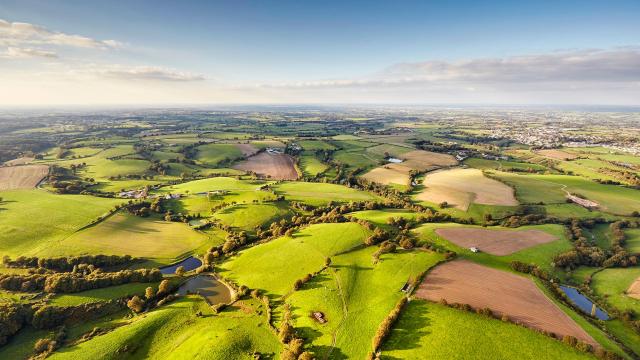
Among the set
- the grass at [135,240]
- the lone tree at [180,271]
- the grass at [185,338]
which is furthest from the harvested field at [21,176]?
the grass at [185,338]

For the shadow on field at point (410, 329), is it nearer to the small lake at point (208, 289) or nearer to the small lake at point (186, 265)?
the small lake at point (208, 289)

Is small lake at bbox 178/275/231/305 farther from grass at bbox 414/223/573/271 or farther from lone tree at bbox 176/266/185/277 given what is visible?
grass at bbox 414/223/573/271

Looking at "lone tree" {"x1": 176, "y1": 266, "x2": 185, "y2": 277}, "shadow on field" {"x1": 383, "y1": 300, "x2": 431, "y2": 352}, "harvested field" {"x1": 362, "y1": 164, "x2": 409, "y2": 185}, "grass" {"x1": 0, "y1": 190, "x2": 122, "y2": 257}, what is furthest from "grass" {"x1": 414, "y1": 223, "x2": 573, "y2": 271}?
"grass" {"x1": 0, "y1": 190, "x2": 122, "y2": 257}

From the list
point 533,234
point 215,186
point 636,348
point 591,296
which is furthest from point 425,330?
point 215,186

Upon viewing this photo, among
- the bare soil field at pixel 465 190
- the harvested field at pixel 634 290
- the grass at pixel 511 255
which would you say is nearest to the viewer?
the harvested field at pixel 634 290

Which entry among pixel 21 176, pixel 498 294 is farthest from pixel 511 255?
pixel 21 176
